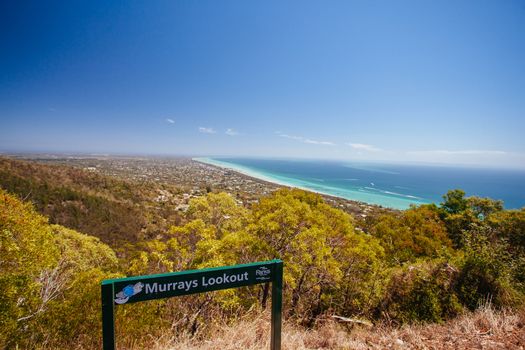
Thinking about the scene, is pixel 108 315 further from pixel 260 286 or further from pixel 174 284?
pixel 260 286

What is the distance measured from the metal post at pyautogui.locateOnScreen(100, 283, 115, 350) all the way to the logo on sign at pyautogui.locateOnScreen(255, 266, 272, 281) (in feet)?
4.22

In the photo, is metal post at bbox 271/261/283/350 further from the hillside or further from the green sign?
the hillside

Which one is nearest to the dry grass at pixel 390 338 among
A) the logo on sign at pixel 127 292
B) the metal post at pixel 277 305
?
the metal post at pixel 277 305

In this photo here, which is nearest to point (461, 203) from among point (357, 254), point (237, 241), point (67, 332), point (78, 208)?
point (357, 254)

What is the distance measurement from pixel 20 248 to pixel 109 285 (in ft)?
29.4

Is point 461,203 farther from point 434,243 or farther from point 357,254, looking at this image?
point 357,254

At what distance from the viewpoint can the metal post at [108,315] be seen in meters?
1.94

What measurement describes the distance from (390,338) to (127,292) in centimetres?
394

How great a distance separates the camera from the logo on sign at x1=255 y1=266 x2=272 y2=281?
247 cm

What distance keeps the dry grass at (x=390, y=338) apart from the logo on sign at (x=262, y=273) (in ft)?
4.22

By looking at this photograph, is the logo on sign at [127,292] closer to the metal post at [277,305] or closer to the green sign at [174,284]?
the green sign at [174,284]

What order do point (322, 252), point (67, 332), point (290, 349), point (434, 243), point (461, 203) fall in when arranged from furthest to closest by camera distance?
1. point (461, 203)
2. point (434, 243)
3. point (322, 252)
4. point (67, 332)
5. point (290, 349)

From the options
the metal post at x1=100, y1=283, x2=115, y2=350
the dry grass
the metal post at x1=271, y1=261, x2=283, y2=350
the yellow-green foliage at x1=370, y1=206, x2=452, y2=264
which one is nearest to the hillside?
the yellow-green foliage at x1=370, y1=206, x2=452, y2=264

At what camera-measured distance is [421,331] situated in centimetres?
Result: 389
